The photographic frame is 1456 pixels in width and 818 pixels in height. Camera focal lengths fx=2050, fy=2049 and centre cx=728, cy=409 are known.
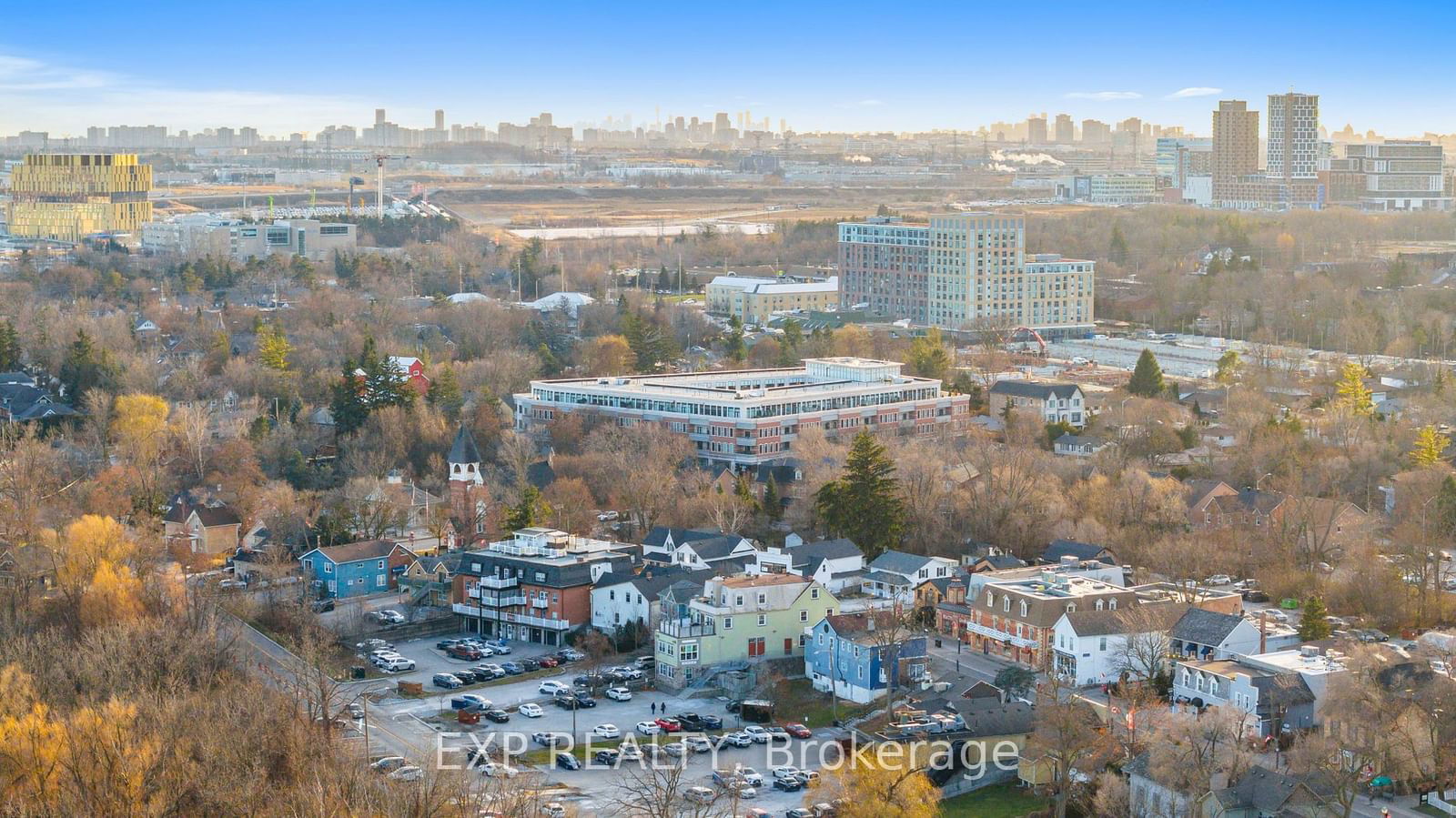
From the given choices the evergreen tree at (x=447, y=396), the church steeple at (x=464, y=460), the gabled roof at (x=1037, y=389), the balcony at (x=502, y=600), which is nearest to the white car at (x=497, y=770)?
the balcony at (x=502, y=600)

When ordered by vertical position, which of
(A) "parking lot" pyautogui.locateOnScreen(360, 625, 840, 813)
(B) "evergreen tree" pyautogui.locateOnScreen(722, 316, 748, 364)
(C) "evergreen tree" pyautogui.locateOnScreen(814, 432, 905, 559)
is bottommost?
(A) "parking lot" pyautogui.locateOnScreen(360, 625, 840, 813)

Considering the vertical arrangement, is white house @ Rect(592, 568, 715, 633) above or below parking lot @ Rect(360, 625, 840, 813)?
above

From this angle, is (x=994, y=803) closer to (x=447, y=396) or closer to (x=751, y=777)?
(x=751, y=777)

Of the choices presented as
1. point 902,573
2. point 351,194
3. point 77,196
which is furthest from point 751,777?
point 351,194

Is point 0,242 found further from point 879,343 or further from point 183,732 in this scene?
point 183,732

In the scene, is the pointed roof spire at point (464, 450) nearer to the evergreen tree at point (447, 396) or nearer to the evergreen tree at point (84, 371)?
the evergreen tree at point (447, 396)

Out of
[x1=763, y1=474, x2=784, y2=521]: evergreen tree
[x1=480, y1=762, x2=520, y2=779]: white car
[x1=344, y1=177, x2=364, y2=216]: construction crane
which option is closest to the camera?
[x1=480, y1=762, x2=520, y2=779]: white car

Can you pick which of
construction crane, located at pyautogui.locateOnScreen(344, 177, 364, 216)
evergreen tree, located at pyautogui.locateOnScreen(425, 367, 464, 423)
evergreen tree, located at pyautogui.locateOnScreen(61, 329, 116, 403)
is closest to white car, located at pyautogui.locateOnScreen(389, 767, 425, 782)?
evergreen tree, located at pyautogui.locateOnScreen(425, 367, 464, 423)

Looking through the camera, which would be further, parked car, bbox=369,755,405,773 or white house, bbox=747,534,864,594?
white house, bbox=747,534,864,594

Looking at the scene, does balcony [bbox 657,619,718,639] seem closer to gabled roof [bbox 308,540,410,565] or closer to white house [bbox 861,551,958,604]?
white house [bbox 861,551,958,604]
